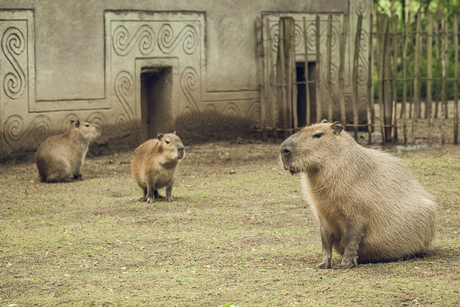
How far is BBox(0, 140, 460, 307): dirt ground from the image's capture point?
12.5ft

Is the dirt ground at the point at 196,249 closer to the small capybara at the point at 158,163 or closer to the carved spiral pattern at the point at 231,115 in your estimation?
the small capybara at the point at 158,163


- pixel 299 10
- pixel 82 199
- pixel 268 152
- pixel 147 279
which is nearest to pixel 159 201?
pixel 82 199

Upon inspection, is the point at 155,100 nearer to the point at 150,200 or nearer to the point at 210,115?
the point at 210,115

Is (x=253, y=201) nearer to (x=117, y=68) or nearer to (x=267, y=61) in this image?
(x=117, y=68)

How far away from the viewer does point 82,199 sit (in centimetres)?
775

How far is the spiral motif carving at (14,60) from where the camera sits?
33.3ft

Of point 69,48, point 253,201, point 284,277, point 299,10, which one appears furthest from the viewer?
point 299,10

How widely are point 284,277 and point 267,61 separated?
923 cm

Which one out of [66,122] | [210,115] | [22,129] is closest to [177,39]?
[210,115]

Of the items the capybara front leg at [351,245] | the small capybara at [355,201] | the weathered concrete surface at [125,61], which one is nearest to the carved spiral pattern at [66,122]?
the weathered concrete surface at [125,61]

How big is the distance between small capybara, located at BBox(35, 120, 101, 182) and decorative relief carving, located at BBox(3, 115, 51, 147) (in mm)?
1154

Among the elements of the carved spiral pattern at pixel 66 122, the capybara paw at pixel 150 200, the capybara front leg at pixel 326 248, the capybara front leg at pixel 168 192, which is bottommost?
the capybara front leg at pixel 326 248

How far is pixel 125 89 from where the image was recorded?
37.6ft

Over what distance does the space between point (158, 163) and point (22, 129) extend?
13.6ft
